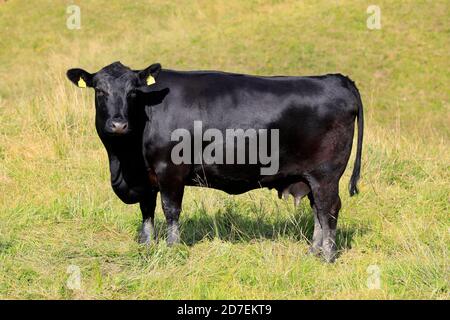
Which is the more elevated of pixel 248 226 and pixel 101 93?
pixel 101 93

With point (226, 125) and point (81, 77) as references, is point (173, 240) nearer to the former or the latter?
point (226, 125)

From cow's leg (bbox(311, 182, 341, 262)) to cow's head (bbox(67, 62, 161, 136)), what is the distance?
187cm

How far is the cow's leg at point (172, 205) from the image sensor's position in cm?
657

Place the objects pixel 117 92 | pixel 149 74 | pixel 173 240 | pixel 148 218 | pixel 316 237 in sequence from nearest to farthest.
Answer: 1. pixel 117 92
2. pixel 149 74
3. pixel 173 240
4. pixel 316 237
5. pixel 148 218

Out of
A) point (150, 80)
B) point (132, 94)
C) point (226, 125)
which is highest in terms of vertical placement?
point (150, 80)

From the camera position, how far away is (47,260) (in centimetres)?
633

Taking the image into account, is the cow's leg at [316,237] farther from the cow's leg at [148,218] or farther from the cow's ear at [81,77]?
the cow's ear at [81,77]

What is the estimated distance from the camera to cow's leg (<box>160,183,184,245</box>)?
6570 millimetres

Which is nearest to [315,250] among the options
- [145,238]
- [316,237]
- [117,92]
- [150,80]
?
[316,237]

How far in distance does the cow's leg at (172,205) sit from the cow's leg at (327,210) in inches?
51.2

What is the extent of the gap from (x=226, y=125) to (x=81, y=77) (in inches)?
56.9

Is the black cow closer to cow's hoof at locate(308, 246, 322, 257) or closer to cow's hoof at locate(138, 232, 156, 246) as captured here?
cow's hoof at locate(308, 246, 322, 257)

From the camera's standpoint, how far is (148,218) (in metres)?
7.11
